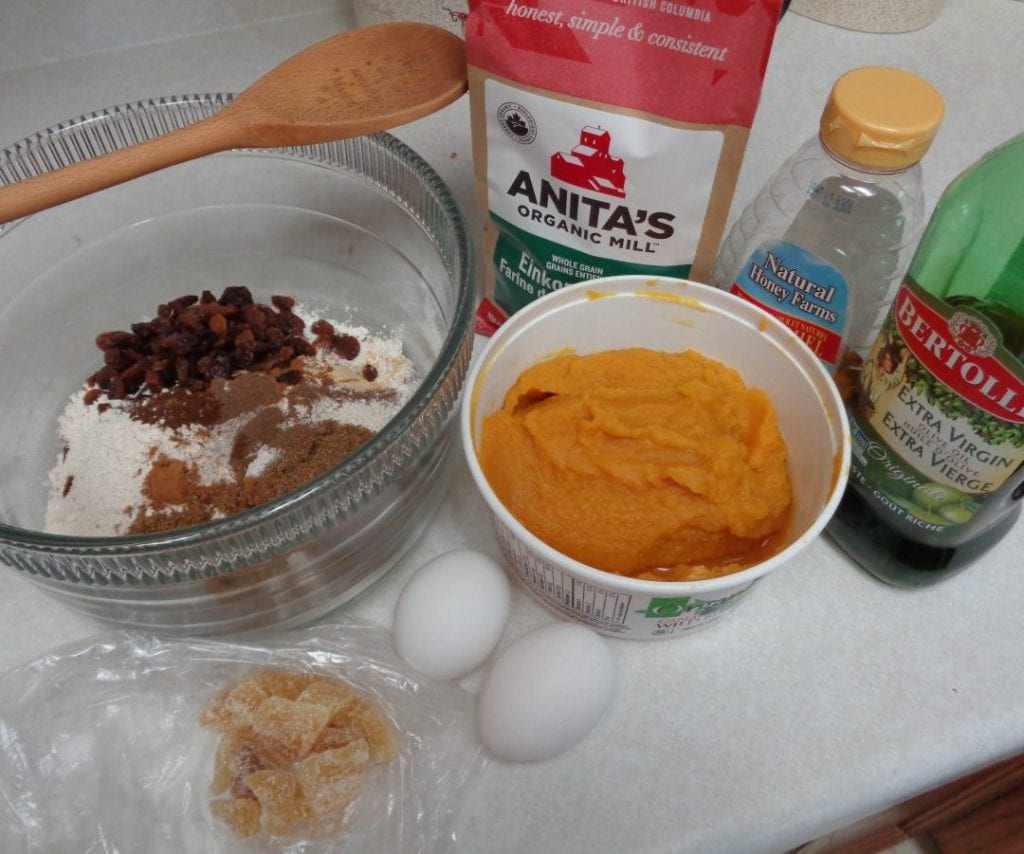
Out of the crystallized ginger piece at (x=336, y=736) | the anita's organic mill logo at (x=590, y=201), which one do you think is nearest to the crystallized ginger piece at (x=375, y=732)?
the crystallized ginger piece at (x=336, y=736)

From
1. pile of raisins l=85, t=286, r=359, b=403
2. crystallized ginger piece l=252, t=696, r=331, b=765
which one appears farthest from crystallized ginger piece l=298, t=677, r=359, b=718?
pile of raisins l=85, t=286, r=359, b=403

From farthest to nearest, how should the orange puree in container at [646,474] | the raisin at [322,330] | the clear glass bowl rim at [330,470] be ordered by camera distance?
the raisin at [322,330]
the orange puree in container at [646,474]
the clear glass bowl rim at [330,470]

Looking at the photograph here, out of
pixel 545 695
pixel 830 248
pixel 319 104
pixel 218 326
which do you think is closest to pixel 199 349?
pixel 218 326

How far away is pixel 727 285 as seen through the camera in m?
0.86

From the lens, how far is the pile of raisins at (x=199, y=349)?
2.72 feet

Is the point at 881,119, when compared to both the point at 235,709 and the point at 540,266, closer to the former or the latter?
the point at 540,266

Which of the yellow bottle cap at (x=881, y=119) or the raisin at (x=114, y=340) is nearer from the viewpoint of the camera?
the yellow bottle cap at (x=881, y=119)

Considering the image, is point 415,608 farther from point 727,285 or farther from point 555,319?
point 727,285

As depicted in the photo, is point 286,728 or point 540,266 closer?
point 286,728

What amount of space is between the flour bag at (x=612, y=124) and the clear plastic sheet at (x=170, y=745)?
40 centimetres

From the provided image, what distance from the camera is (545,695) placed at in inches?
24.3

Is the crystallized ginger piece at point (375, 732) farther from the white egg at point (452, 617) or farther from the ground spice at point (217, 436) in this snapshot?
the ground spice at point (217, 436)

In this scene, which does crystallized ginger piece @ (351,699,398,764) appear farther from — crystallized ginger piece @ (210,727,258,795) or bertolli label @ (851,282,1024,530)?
bertolli label @ (851,282,1024,530)

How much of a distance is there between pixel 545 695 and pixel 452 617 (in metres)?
0.09
